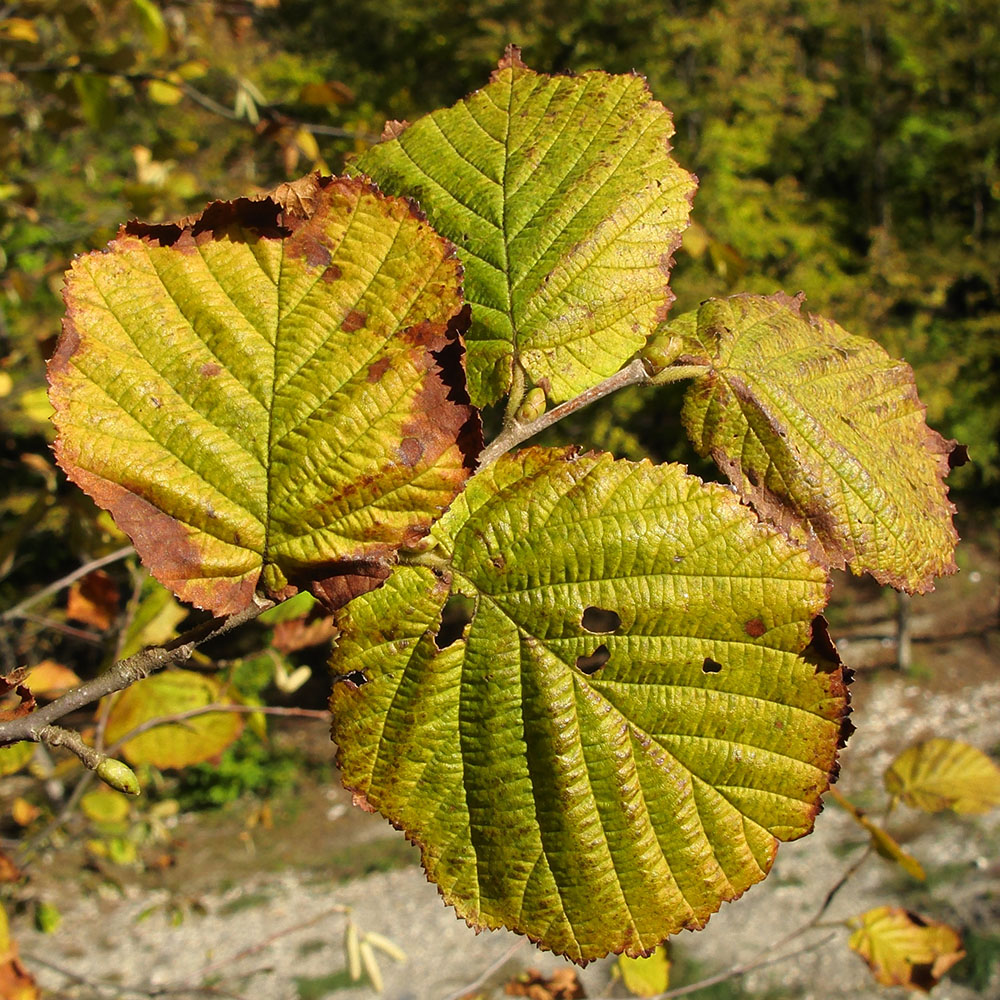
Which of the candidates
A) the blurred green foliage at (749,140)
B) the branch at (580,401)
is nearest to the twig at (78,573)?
the branch at (580,401)

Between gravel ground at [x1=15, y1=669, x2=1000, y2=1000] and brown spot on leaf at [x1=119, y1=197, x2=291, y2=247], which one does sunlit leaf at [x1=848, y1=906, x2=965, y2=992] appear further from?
gravel ground at [x1=15, y1=669, x2=1000, y2=1000]

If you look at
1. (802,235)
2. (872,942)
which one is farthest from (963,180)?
(872,942)

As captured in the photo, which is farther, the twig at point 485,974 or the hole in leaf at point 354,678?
the twig at point 485,974

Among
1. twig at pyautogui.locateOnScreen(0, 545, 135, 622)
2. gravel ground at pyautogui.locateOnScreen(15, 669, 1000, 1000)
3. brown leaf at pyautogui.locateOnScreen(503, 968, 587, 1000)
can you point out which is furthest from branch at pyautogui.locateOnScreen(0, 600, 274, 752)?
gravel ground at pyautogui.locateOnScreen(15, 669, 1000, 1000)

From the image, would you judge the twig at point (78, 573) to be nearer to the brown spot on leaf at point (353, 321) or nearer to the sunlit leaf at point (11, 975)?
the sunlit leaf at point (11, 975)

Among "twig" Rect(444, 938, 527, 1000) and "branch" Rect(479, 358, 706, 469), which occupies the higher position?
"branch" Rect(479, 358, 706, 469)

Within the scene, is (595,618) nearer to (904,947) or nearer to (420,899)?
(904,947)
